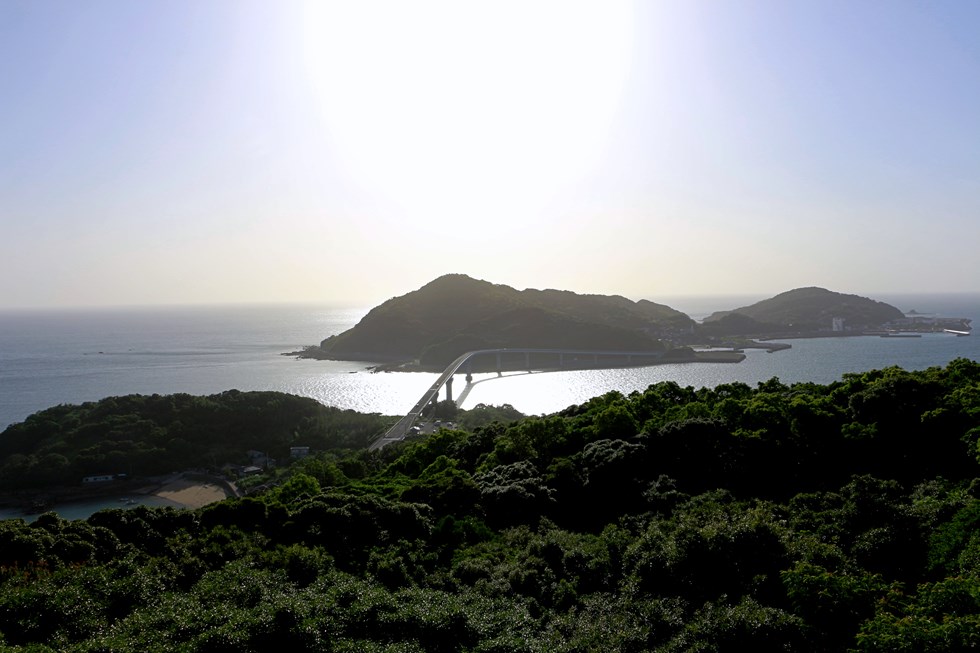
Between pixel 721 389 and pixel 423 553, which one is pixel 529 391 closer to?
pixel 721 389

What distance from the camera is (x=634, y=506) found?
995 centimetres

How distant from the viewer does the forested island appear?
6488 cm

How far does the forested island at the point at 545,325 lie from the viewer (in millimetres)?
64875

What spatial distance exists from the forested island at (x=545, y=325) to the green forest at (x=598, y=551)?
4948 cm

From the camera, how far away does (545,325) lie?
68.6 m

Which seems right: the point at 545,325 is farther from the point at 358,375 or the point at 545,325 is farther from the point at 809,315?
the point at 809,315

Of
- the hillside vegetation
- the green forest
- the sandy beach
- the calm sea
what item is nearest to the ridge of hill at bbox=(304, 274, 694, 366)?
the calm sea

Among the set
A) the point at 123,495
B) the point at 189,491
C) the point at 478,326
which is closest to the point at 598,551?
the point at 189,491

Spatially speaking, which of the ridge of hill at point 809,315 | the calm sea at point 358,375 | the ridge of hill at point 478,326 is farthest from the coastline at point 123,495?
the ridge of hill at point 809,315

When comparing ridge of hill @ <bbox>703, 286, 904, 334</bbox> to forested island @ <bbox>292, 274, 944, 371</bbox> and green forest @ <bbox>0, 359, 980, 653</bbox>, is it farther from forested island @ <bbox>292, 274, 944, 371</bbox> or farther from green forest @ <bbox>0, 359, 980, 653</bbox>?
green forest @ <bbox>0, 359, 980, 653</bbox>

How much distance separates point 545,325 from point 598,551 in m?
61.1

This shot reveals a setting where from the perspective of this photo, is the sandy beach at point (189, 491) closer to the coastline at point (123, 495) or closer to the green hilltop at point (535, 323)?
the coastline at point (123, 495)

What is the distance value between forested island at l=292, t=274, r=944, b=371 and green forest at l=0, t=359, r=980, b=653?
1948 inches

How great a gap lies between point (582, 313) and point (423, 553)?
8091cm
